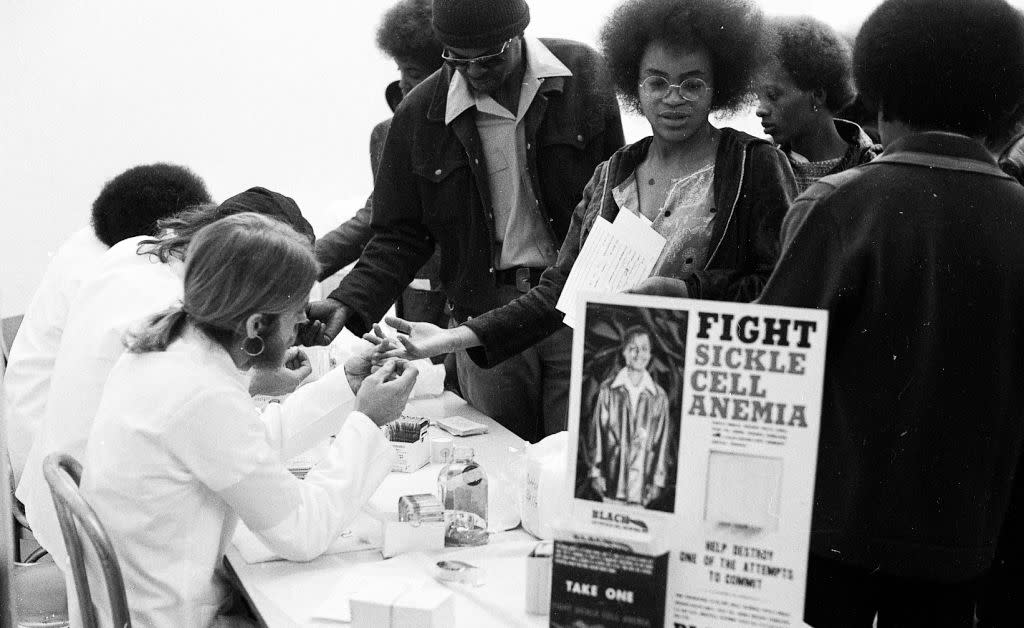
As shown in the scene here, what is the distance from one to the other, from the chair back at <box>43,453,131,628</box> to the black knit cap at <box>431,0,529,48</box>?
4.13 ft

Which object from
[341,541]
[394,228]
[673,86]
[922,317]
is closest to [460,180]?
[394,228]

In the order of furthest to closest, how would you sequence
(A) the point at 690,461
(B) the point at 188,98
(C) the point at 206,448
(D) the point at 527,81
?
(B) the point at 188,98 → (D) the point at 527,81 → (C) the point at 206,448 → (A) the point at 690,461

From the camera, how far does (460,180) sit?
2574 mm

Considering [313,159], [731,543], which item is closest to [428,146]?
[731,543]

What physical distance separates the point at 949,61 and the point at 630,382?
2.10 feet

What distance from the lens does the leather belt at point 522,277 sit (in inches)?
100.0

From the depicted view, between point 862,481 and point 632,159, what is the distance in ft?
3.11

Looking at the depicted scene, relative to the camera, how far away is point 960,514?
4.11ft

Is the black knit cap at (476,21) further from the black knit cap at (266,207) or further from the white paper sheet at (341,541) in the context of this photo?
the white paper sheet at (341,541)

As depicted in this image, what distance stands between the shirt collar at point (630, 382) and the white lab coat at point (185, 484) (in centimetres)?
76

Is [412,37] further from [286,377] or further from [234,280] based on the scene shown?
[234,280]

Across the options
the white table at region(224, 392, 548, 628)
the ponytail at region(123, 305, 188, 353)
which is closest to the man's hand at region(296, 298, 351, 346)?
the ponytail at region(123, 305, 188, 353)

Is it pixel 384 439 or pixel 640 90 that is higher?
pixel 640 90

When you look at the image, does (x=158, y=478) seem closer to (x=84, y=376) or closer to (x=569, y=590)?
(x=84, y=376)
